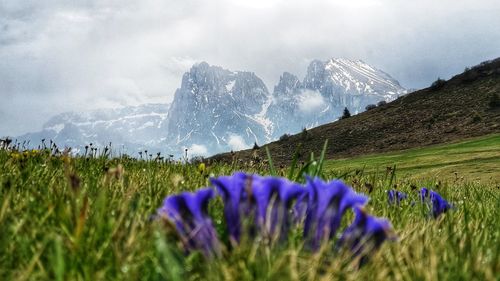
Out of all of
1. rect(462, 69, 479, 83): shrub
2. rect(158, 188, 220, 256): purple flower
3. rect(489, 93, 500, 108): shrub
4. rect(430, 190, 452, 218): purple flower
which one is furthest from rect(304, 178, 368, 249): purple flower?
rect(462, 69, 479, 83): shrub

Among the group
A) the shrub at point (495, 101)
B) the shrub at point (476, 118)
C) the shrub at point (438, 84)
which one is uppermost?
the shrub at point (438, 84)

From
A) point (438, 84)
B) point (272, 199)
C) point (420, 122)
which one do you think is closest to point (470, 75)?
point (438, 84)

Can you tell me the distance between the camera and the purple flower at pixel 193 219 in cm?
146

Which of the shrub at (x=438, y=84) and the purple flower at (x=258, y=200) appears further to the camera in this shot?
the shrub at (x=438, y=84)

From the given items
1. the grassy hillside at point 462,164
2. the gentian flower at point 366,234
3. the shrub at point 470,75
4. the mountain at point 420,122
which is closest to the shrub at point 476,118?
the mountain at point 420,122

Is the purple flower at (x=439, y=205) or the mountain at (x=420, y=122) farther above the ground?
the mountain at (x=420, y=122)

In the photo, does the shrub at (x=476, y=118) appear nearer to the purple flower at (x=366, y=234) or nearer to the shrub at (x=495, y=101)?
the shrub at (x=495, y=101)

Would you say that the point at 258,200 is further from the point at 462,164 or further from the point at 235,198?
the point at 462,164

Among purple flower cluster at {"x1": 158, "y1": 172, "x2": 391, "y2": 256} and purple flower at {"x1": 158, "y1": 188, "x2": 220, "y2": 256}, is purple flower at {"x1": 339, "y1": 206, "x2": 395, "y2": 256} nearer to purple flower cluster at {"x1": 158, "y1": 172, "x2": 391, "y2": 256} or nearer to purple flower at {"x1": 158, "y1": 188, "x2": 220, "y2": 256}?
purple flower cluster at {"x1": 158, "y1": 172, "x2": 391, "y2": 256}

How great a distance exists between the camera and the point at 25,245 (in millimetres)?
1599

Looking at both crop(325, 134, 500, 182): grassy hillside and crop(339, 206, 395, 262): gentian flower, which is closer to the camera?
crop(339, 206, 395, 262): gentian flower

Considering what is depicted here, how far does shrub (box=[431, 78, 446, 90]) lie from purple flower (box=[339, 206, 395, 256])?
81313 mm

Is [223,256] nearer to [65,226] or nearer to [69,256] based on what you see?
[69,256]

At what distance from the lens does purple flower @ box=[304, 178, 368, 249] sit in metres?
1.56
